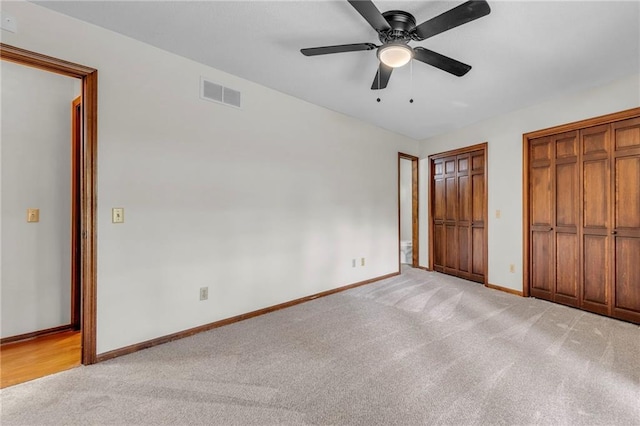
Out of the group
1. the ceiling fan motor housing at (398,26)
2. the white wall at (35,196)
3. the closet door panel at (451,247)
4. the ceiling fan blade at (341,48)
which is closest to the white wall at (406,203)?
the closet door panel at (451,247)

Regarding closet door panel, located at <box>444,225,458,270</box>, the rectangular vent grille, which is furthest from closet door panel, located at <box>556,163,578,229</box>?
the rectangular vent grille

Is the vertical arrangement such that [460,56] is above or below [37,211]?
above

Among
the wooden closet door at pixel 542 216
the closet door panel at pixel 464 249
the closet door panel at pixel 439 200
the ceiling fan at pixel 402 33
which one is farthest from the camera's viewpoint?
the closet door panel at pixel 439 200

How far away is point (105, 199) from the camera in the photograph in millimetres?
2172

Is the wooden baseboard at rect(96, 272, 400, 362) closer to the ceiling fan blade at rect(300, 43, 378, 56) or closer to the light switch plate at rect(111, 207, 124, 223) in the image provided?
the light switch plate at rect(111, 207, 124, 223)

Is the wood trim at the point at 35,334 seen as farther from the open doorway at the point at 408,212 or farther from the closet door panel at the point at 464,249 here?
the closet door panel at the point at 464,249

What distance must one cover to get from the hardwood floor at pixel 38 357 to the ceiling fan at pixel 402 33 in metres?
2.98

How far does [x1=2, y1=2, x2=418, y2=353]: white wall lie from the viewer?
2176 mm

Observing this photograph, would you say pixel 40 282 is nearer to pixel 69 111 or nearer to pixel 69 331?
pixel 69 331

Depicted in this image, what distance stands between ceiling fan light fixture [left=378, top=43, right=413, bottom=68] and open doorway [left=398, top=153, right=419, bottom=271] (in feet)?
9.89

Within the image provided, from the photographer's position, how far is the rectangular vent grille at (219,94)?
267cm

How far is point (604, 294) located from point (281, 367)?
3.52 metres

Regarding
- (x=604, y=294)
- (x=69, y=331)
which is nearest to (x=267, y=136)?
(x=69, y=331)

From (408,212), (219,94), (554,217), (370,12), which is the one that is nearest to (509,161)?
(554,217)
